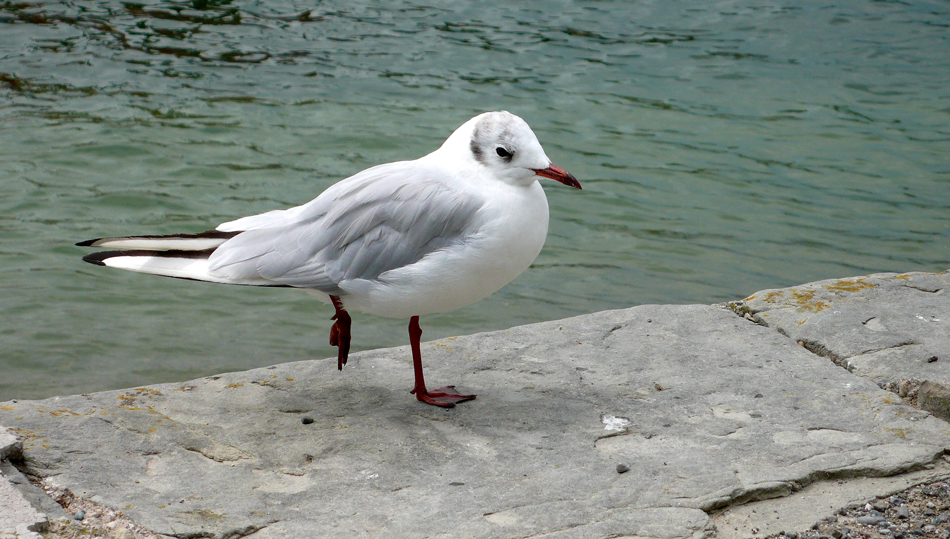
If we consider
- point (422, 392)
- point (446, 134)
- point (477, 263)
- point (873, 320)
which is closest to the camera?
point (477, 263)

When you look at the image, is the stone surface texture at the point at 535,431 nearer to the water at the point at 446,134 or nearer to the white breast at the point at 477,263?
the white breast at the point at 477,263

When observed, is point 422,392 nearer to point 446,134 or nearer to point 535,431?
point 535,431

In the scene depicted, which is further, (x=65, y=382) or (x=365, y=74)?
(x=365, y=74)

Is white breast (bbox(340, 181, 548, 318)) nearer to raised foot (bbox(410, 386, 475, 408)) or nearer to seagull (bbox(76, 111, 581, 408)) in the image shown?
seagull (bbox(76, 111, 581, 408))

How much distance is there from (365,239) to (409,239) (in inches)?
6.1

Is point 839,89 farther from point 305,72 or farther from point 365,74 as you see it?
point 305,72

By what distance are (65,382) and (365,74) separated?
17.8 feet

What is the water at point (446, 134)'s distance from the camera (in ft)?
17.5

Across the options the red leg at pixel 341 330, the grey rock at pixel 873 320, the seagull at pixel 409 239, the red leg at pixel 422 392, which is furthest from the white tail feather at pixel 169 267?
the grey rock at pixel 873 320

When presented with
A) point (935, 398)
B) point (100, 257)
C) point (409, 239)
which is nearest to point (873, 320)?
point (935, 398)

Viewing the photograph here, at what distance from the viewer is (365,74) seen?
9227mm

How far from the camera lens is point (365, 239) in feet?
10.3

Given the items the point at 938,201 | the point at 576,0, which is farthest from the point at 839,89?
the point at 576,0

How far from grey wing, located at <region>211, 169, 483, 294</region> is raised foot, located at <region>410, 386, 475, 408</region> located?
1.64ft
